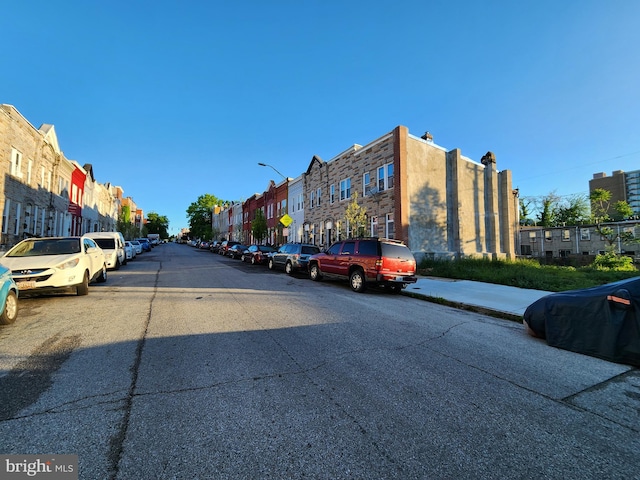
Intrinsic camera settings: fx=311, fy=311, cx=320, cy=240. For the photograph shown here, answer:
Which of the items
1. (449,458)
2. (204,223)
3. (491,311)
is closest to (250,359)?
(449,458)

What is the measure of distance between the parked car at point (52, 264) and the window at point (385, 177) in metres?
16.2

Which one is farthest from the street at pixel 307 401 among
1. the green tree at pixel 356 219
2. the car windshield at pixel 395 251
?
the green tree at pixel 356 219

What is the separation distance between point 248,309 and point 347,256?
550 cm

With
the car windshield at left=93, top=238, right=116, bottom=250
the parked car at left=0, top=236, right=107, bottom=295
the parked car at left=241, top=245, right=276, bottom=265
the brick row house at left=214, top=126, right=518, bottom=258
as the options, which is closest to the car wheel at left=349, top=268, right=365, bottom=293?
the parked car at left=0, top=236, right=107, bottom=295

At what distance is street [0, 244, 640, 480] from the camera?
2332 mm

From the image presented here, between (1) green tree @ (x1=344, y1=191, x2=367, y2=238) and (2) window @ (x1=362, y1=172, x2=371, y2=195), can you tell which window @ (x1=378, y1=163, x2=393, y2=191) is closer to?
(2) window @ (x1=362, y1=172, x2=371, y2=195)

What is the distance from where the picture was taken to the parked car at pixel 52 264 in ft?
24.4

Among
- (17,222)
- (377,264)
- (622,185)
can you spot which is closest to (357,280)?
(377,264)

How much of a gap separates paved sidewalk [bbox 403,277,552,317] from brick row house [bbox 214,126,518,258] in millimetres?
6617

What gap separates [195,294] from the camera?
9367 millimetres

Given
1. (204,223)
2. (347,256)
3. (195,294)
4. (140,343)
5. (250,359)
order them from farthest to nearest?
(204,223) < (347,256) < (195,294) < (140,343) < (250,359)

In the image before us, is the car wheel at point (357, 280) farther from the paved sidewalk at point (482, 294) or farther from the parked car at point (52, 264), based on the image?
the parked car at point (52, 264)

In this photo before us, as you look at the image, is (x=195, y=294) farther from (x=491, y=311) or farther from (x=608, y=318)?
(x=608, y=318)

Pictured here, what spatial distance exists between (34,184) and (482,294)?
28037 millimetres
